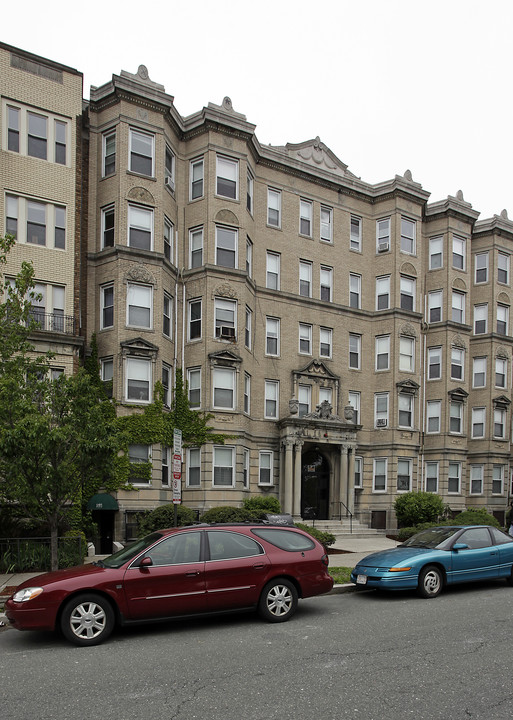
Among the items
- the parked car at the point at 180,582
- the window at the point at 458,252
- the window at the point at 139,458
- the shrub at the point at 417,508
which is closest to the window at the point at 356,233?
the window at the point at 458,252

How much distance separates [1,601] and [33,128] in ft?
53.7

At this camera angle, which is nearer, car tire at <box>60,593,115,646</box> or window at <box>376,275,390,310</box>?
car tire at <box>60,593,115,646</box>

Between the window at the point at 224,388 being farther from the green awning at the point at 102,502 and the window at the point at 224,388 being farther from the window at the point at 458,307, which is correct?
the window at the point at 458,307

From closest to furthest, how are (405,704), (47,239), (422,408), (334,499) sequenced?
(405,704)
(47,239)
(334,499)
(422,408)

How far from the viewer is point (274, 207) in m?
29.0

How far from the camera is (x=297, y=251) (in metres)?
29.3

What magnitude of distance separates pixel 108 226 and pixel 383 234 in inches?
558

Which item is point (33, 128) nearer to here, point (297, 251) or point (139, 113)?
point (139, 113)

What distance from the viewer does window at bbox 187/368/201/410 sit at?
81.5 feet

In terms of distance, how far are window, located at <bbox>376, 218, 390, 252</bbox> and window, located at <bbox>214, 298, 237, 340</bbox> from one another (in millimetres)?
9843

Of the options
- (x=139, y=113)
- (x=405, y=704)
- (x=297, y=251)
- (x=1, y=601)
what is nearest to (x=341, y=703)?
(x=405, y=704)

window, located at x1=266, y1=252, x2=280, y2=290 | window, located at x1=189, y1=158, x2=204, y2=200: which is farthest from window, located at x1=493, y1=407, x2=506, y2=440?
window, located at x1=189, y1=158, x2=204, y2=200

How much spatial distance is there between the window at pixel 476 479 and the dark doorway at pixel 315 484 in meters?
9.56

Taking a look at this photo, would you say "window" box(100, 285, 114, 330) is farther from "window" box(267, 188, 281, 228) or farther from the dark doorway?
the dark doorway
